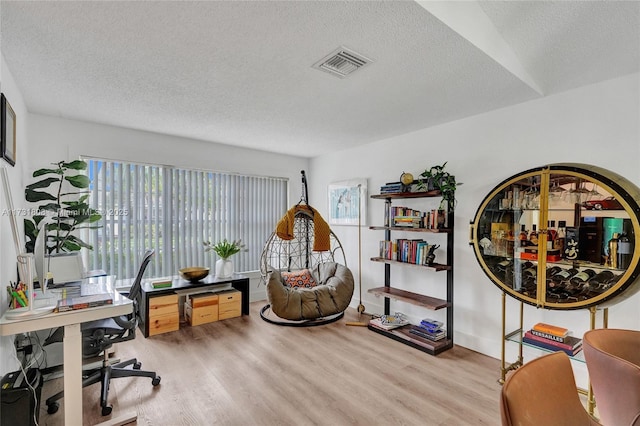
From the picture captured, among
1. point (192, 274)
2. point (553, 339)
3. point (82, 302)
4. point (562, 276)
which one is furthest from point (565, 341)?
point (192, 274)

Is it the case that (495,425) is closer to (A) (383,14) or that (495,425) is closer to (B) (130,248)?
(A) (383,14)

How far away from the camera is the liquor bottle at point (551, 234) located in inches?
91.8

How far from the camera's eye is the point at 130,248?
3760 millimetres

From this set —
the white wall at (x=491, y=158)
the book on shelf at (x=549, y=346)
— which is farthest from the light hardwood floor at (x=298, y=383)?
the white wall at (x=491, y=158)

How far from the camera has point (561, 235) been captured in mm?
2309

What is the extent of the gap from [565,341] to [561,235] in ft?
2.61

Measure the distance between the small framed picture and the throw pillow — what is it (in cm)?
291

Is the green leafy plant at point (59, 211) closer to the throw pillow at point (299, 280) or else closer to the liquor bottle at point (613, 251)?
the throw pillow at point (299, 280)

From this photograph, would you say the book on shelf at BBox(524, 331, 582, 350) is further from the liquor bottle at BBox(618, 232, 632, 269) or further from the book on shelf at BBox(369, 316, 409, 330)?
the book on shelf at BBox(369, 316, 409, 330)

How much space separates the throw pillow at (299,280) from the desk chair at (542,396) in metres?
3.22

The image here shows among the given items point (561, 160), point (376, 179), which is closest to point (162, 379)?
point (376, 179)

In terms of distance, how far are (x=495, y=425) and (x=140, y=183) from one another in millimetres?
4227

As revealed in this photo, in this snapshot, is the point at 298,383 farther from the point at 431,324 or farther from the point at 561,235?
the point at 561,235

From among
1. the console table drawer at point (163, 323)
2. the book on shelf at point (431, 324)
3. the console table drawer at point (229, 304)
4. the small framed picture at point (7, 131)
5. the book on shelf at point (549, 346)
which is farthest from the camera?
the console table drawer at point (229, 304)
